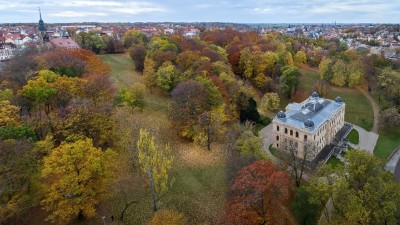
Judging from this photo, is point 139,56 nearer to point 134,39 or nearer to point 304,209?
point 134,39

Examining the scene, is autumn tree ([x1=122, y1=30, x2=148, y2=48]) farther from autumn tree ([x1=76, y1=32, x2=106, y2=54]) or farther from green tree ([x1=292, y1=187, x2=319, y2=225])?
green tree ([x1=292, y1=187, x2=319, y2=225])

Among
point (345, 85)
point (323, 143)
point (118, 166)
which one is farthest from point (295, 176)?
point (345, 85)

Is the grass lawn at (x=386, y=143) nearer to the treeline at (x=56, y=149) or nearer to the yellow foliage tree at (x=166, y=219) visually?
the yellow foliage tree at (x=166, y=219)

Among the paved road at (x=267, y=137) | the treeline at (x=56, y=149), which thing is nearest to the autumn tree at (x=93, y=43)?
the treeline at (x=56, y=149)

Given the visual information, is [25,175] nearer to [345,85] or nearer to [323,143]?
[323,143]

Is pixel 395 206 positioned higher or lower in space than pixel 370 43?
lower

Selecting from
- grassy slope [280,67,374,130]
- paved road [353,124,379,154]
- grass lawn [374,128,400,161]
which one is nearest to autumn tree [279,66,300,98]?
grassy slope [280,67,374,130]
